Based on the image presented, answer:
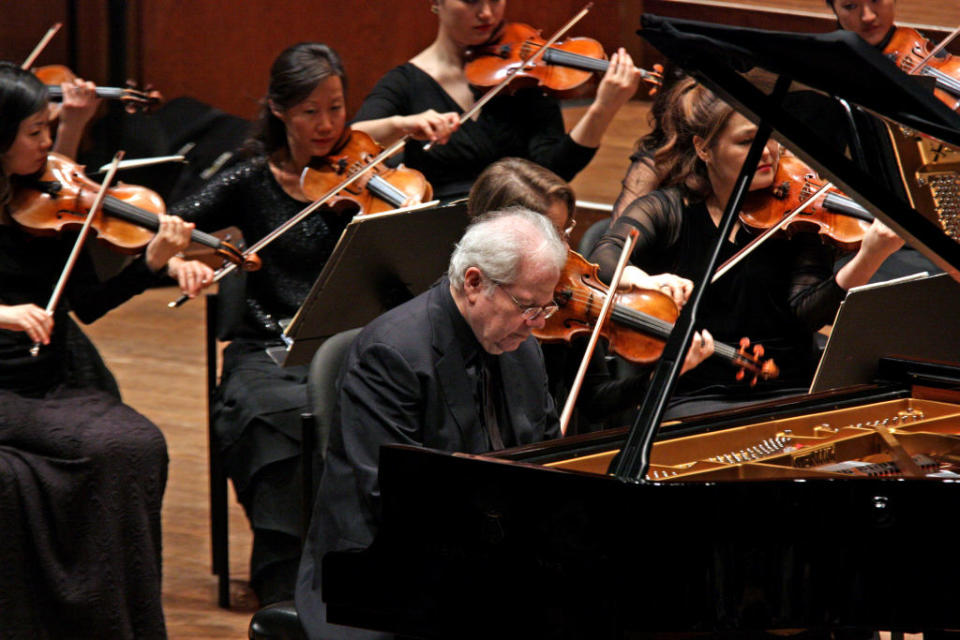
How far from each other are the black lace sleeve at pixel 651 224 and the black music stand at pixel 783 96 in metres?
1.00

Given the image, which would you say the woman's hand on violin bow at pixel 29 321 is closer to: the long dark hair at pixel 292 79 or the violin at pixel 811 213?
the long dark hair at pixel 292 79

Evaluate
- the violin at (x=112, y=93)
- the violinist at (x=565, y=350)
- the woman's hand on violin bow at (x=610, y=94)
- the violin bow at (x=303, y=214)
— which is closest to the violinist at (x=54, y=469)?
the violin bow at (x=303, y=214)

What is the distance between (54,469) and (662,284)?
119 cm

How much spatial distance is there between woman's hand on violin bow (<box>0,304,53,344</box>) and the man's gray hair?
926 mm

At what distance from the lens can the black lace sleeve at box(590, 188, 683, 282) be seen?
9.07 ft

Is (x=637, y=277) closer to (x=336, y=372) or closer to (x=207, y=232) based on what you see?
(x=336, y=372)

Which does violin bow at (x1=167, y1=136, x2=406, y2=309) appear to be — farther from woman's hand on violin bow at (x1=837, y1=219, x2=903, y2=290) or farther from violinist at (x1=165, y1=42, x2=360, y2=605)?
woman's hand on violin bow at (x1=837, y1=219, x2=903, y2=290)

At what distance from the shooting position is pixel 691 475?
72.7 inches

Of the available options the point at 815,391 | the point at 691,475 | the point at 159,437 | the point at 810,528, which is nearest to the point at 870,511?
the point at 810,528

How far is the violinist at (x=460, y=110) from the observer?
3.47 metres

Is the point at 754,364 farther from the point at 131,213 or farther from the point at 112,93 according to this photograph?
the point at 112,93

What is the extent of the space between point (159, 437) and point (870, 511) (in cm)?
151

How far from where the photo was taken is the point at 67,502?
253 cm

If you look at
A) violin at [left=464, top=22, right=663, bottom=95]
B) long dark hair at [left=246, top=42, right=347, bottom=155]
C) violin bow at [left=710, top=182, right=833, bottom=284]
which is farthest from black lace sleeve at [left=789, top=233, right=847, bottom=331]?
long dark hair at [left=246, top=42, right=347, bottom=155]
